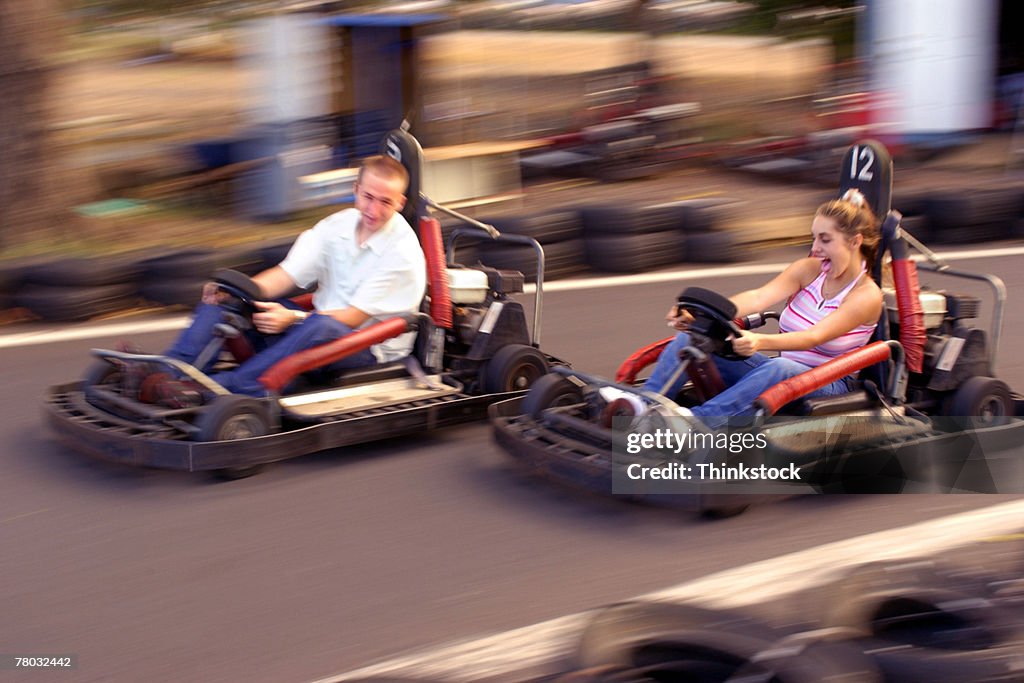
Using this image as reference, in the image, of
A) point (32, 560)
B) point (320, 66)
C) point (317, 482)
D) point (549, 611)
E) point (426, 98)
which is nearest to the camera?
→ point (549, 611)

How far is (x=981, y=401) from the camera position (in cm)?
423

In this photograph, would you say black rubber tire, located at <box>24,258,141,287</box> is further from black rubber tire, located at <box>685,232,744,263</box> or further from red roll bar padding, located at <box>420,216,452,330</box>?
black rubber tire, located at <box>685,232,744,263</box>

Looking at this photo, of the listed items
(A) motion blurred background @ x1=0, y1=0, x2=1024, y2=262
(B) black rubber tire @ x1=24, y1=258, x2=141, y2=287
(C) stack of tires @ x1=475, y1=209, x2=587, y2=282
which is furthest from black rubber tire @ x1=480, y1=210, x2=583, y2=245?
(A) motion blurred background @ x1=0, y1=0, x2=1024, y2=262

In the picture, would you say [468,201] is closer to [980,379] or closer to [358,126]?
[358,126]

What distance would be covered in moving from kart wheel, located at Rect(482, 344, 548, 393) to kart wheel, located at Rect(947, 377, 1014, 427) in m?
1.43

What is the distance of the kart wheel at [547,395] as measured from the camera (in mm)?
4273

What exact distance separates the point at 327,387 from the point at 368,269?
0.44 meters

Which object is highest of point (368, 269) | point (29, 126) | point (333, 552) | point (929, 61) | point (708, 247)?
point (929, 61)

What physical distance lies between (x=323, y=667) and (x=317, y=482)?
1259mm

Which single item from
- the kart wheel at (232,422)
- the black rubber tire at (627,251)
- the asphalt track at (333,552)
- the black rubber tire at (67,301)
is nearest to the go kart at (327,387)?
the kart wheel at (232,422)

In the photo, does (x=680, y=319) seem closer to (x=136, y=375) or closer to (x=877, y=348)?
(x=877, y=348)

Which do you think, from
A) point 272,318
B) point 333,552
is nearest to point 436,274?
point 272,318

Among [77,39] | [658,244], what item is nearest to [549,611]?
[658,244]

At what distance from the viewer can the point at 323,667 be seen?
9.76 feet
